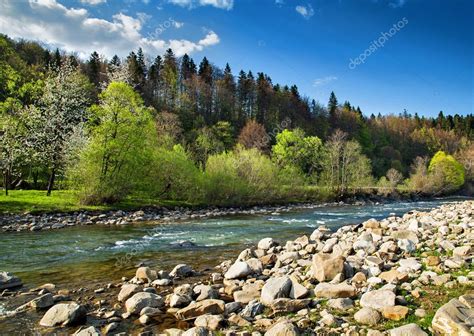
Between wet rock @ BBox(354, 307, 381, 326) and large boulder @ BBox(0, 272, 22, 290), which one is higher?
wet rock @ BBox(354, 307, 381, 326)

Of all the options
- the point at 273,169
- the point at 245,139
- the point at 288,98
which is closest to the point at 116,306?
the point at 273,169

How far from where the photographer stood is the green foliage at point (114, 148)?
2875 centimetres

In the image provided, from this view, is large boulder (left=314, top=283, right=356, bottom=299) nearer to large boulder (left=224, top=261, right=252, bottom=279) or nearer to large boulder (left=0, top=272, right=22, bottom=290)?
large boulder (left=224, top=261, right=252, bottom=279)

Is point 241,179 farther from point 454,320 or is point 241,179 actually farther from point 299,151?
point 454,320

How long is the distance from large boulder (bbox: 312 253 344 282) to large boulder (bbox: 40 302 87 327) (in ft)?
18.0

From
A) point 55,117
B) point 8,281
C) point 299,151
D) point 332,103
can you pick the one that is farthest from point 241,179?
point 332,103

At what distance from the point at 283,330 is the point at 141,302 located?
3650mm

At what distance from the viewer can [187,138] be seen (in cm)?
6444

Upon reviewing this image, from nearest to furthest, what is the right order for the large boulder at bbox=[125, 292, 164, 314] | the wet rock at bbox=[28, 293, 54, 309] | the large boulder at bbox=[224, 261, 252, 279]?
the large boulder at bbox=[125, 292, 164, 314] < the wet rock at bbox=[28, 293, 54, 309] < the large boulder at bbox=[224, 261, 252, 279]

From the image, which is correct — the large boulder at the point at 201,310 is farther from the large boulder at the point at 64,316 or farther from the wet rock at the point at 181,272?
the wet rock at the point at 181,272

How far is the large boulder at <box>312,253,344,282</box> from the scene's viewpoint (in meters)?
8.88

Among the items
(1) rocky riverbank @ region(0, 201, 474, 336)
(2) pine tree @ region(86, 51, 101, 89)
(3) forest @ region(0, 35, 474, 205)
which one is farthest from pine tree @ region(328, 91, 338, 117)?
(1) rocky riverbank @ region(0, 201, 474, 336)

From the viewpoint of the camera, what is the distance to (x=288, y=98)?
92.1m

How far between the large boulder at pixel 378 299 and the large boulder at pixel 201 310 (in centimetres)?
292
